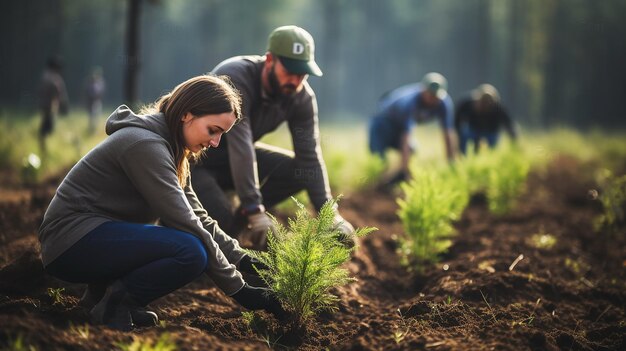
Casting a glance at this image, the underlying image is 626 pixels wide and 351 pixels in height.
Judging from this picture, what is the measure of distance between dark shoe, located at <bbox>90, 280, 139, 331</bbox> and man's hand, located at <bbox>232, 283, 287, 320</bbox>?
526mm

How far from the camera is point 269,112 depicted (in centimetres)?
417

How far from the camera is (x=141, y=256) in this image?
272cm

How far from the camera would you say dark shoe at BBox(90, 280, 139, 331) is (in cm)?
265

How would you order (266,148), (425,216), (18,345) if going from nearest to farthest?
1. (18,345)
2. (425,216)
3. (266,148)

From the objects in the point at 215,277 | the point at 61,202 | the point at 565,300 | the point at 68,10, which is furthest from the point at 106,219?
the point at 68,10

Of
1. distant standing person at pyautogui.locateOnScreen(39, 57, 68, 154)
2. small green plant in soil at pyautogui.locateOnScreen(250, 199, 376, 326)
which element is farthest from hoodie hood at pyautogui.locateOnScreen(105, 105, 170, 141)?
distant standing person at pyautogui.locateOnScreen(39, 57, 68, 154)

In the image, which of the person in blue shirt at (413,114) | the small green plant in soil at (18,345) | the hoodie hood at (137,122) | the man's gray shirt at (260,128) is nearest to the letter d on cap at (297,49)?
the man's gray shirt at (260,128)

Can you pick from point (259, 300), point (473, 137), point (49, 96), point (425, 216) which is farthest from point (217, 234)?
point (49, 96)

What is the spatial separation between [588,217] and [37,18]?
3881 cm

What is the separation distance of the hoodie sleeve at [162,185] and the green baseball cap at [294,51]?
1.38m

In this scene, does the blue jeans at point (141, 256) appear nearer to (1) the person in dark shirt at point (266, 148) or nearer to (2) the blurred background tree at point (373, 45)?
(1) the person in dark shirt at point (266, 148)

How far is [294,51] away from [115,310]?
203 centimetres

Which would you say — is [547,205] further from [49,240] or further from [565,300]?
[49,240]

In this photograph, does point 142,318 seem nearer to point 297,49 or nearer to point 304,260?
point 304,260
